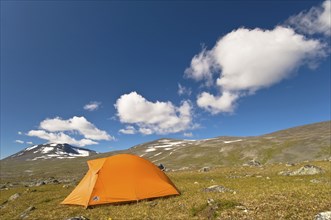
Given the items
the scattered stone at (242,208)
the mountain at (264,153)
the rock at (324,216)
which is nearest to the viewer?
the rock at (324,216)

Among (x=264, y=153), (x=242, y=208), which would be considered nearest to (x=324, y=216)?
(x=242, y=208)

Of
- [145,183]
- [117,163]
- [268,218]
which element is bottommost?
[268,218]

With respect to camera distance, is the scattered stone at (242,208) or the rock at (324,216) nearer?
the rock at (324,216)

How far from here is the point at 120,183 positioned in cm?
1967

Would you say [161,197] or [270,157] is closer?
[161,197]

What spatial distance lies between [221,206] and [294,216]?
3766mm

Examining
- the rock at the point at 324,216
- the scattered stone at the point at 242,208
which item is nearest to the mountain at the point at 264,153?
the scattered stone at the point at 242,208

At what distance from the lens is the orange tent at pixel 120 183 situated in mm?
18766

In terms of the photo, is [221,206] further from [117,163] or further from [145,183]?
[117,163]

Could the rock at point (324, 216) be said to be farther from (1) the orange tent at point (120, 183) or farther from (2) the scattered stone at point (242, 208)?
(1) the orange tent at point (120, 183)

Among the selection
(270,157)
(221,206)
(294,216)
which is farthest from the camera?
(270,157)

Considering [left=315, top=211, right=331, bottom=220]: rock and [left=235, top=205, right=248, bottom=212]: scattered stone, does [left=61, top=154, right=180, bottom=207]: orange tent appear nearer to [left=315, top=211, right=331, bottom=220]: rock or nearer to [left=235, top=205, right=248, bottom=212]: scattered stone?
[left=235, top=205, right=248, bottom=212]: scattered stone

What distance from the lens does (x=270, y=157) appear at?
119750 millimetres

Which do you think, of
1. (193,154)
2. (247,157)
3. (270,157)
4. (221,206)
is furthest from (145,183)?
(193,154)
